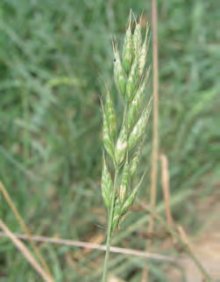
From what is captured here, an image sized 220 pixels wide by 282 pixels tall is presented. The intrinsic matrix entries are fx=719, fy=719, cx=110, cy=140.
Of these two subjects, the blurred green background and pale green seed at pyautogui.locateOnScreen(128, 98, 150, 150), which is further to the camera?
the blurred green background

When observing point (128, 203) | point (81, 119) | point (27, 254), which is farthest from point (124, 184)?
point (81, 119)

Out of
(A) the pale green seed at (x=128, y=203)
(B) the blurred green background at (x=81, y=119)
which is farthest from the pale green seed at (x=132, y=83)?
(B) the blurred green background at (x=81, y=119)

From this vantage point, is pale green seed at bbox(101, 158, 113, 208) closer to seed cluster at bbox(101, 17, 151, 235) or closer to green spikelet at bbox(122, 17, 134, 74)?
seed cluster at bbox(101, 17, 151, 235)

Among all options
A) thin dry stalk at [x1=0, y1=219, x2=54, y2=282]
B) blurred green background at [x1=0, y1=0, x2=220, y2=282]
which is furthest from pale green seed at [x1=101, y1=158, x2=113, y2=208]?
blurred green background at [x1=0, y1=0, x2=220, y2=282]

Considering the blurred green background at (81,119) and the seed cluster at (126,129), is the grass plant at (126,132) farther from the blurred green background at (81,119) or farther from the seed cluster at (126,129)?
the blurred green background at (81,119)

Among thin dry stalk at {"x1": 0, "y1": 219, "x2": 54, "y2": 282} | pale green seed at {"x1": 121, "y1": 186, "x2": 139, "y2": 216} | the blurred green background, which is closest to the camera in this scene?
pale green seed at {"x1": 121, "y1": 186, "x2": 139, "y2": 216}
